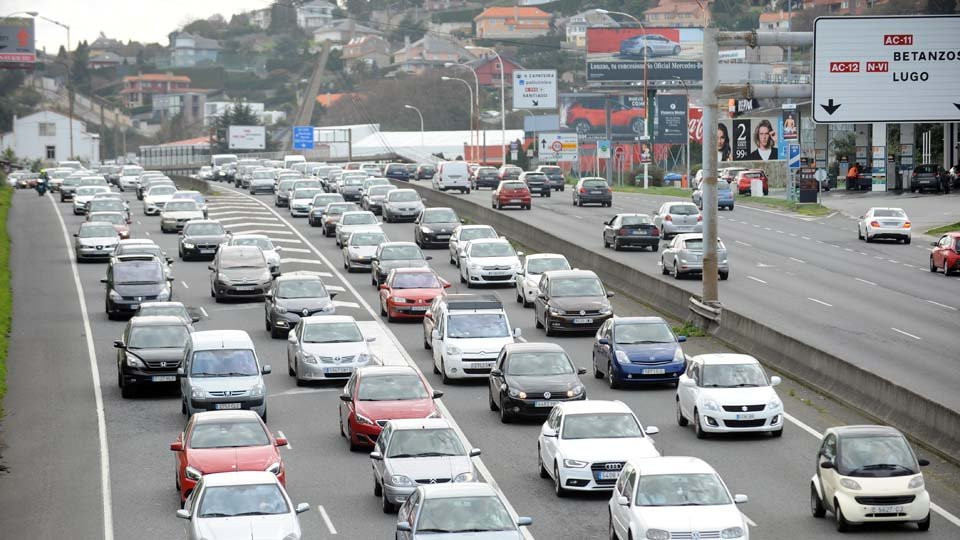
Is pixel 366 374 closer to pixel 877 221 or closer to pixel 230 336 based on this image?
pixel 230 336

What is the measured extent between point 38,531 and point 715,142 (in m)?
19.1

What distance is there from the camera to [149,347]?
99.6 feet

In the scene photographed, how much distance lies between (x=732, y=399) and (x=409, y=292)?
1533 cm

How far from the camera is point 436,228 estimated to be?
5547cm

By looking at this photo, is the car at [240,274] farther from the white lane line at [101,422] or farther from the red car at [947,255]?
the red car at [947,255]

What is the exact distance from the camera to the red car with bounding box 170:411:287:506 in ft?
68.4

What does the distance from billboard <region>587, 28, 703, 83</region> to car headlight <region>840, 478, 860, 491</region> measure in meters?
113

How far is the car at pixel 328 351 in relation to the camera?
30750mm

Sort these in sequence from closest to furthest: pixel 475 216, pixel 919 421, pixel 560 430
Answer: pixel 560 430 → pixel 919 421 → pixel 475 216

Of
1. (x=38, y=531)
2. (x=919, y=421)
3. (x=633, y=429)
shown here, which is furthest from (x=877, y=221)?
(x=38, y=531)

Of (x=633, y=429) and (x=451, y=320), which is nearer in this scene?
(x=633, y=429)

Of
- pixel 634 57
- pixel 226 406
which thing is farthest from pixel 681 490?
pixel 634 57

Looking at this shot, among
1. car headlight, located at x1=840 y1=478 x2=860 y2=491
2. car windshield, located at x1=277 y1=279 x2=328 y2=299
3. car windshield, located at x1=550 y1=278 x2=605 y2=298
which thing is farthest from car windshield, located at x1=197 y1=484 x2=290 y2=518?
car windshield, located at x1=277 y1=279 x2=328 y2=299

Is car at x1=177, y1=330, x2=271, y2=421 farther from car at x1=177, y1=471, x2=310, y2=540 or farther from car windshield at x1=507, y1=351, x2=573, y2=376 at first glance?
car at x1=177, y1=471, x2=310, y2=540
